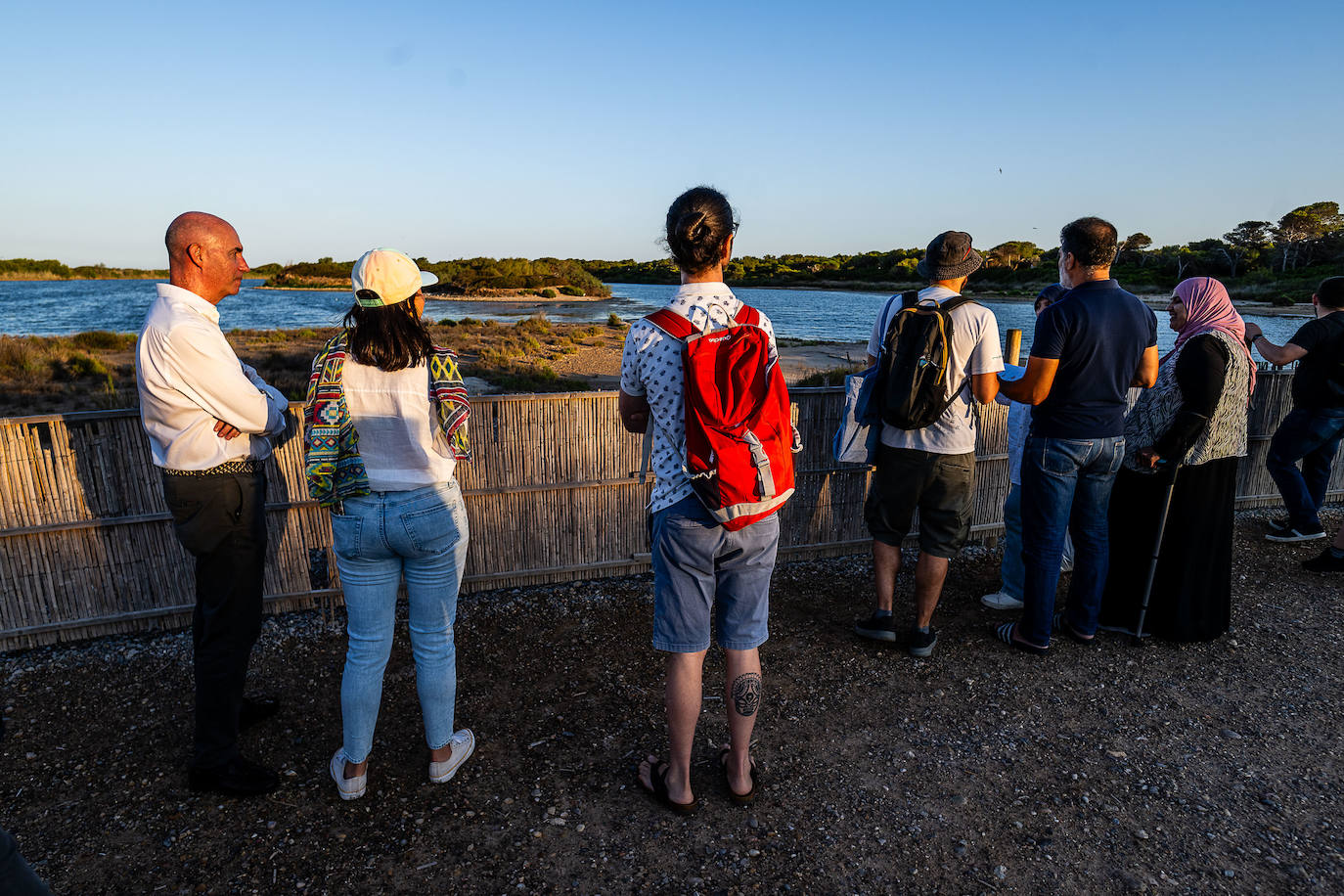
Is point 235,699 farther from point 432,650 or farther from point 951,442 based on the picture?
point 951,442

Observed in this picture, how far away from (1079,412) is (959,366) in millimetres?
662

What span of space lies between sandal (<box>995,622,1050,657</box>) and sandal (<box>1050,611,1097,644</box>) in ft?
0.42

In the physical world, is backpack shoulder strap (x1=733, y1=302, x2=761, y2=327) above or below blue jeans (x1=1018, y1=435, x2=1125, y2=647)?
above

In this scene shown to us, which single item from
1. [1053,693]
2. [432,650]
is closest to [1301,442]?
[1053,693]

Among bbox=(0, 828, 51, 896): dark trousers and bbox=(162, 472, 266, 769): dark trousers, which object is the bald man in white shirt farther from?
bbox=(0, 828, 51, 896): dark trousers

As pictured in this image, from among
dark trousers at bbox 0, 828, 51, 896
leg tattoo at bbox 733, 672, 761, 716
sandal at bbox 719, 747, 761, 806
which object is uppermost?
dark trousers at bbox 0, 828, 51, 896

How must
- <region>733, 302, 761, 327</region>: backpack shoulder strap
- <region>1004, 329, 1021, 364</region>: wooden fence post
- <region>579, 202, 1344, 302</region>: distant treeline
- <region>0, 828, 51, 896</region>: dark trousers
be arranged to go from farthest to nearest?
<region>579, 202, 1344, 302</region>: distant treeline
<region>1004, 329, 1021, 364</region>: wooden fence post
<region>733, 302, 761, 327</region>: backpack shoulder strap
<region>0, 828, 51, 896</region>: dark trousers

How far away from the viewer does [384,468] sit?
223 centimetres

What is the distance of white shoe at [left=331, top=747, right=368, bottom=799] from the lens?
97.8 inches

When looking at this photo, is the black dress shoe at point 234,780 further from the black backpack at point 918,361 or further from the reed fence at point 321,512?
the black backpack at point 918,361

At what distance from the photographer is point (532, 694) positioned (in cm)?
319

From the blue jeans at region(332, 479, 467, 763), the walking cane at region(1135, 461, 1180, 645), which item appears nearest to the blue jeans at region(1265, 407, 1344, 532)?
the walking cane at region(1135, 461, 1180, 645)

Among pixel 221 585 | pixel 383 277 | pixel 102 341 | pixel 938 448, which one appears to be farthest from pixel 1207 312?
pixel 102 341

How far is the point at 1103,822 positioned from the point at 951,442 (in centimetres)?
153
